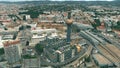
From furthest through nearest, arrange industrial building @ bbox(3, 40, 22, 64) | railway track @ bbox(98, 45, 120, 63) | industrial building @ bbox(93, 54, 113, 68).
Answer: railway track @ bbox(98, 45, 120, 63) < industrial building @ bbox(3, 40, 22, 64) < industrial building @ bbox(93, 54, 113, 68)

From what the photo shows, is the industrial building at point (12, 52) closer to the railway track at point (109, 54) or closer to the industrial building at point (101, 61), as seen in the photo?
the industrial building at point (101, 61)

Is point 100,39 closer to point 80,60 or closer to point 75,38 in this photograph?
point 75,38

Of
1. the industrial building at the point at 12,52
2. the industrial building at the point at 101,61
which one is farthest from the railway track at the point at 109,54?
the industrial building at the point at 12,52

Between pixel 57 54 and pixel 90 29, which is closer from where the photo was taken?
pixel 57 54

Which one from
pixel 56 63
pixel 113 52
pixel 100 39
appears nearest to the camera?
pixel 56 63

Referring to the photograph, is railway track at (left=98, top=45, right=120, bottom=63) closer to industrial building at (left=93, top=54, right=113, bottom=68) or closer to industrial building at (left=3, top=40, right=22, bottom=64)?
industrial building at (left=93, top=54, right=113, bottom=68)

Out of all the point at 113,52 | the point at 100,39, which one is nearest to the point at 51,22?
the point at 100,39

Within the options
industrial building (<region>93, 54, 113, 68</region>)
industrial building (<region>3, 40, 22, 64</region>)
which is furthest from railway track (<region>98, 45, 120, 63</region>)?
industrial building (<region>3, 40, 22, 64</region>)

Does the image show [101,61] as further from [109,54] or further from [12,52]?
[12,52]

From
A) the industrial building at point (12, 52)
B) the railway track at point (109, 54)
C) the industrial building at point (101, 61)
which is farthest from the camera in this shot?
the railway track at point (109, 54)

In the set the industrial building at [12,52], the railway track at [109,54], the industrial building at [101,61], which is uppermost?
the industrial building at [12,52]

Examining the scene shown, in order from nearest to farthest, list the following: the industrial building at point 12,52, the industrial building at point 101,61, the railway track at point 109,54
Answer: the industrial building at point 101,61 → the industrial building at point 12,52 → the railway track at point 109,54
